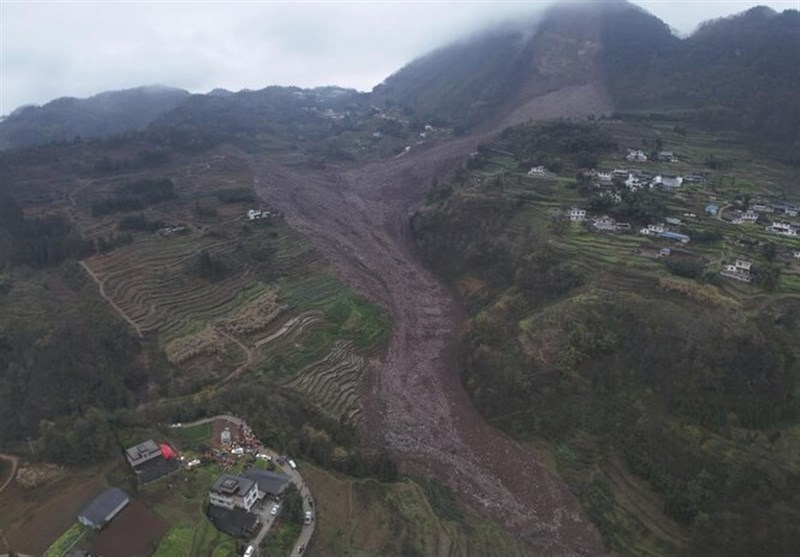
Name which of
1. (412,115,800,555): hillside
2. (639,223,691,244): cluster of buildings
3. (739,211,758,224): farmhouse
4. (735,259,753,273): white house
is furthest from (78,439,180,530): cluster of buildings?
(739,211,758,224): farmhouse

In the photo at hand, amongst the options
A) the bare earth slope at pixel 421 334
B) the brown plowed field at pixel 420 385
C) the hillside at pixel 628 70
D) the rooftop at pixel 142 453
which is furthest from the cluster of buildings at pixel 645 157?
the rooftop at pixel 142 453

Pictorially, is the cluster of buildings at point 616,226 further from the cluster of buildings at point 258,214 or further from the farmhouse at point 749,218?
the cluster of buildings at point 258,214

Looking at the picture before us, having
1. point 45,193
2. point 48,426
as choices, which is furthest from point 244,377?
point 45,193

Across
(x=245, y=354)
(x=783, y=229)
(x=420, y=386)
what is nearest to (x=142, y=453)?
(x=245, y=354)

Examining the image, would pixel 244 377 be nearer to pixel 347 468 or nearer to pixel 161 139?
pixel 347 468

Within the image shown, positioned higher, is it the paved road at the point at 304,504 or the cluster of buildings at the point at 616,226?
the cluster of buildings at the point at 616,226
